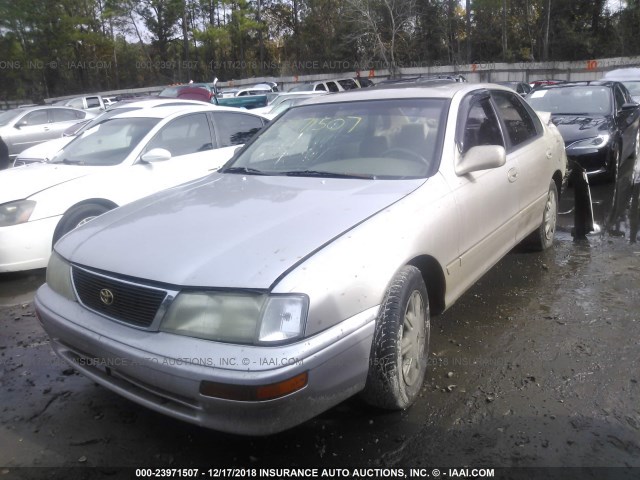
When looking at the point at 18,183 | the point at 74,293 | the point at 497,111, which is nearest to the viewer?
the point at 74,293

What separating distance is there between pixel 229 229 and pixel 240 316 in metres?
0.59

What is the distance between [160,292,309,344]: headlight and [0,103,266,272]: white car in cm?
322

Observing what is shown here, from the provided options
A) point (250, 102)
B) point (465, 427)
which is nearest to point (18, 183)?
point (465, 427)

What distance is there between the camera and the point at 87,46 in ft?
154

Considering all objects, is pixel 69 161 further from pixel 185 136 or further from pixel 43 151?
pixel 43 151

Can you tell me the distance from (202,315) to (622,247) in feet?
15.1

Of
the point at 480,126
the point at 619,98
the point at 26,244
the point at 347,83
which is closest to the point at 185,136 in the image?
the point at 26,244

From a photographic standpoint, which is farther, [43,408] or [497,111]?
[497,111]

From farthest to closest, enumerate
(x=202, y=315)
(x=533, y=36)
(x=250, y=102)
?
(x=533, y=36), (x=250, y=102), (x=202, y=315)

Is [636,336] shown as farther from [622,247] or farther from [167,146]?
[167,146]

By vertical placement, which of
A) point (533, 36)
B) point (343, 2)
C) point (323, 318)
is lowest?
point (323, 318)

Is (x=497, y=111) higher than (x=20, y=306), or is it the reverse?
(x=497, y=111)

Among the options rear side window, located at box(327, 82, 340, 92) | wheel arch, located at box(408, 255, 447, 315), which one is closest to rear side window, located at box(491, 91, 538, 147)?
wheel arch, located at box(408, 255, 447, 315)

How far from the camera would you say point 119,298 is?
92.9 inches
